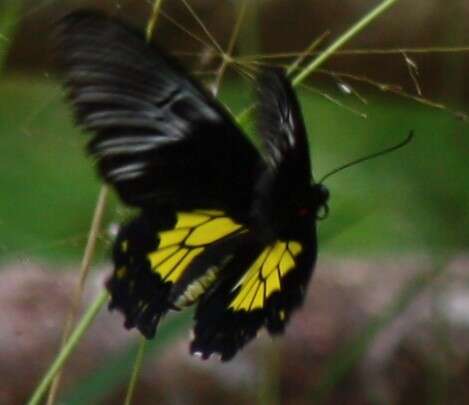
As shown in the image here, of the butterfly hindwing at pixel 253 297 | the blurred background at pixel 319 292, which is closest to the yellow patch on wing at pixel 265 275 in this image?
the butterfly hindwing at pixel 253 297

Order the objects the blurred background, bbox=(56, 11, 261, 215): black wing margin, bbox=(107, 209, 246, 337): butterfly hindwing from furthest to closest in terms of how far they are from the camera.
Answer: the blurred background
bbox=(107, 209, 246, 337): butterfly hindwing
bbox=(56, 11, 261, 215): black wing margin

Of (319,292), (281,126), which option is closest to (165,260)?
(281,126)

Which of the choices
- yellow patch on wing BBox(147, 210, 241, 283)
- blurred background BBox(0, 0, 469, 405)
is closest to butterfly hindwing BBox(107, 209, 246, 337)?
yellow patch on wing BBox(147, 210, 241, 283)

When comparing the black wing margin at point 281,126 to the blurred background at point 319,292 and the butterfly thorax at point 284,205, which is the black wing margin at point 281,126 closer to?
the butterfly thorax at point 284,205

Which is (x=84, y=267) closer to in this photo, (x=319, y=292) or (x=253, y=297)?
(x=253, y=297)

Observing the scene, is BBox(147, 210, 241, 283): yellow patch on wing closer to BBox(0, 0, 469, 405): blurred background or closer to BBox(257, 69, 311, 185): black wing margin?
BBox(257, 69, 311, 185): black wing margin

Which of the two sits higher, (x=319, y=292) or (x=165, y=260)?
(x=165, y=260)

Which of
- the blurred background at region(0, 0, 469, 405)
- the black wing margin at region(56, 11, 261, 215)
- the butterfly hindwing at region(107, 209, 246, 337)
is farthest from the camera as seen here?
the blurred background at region(0, 0, 469, 405)
